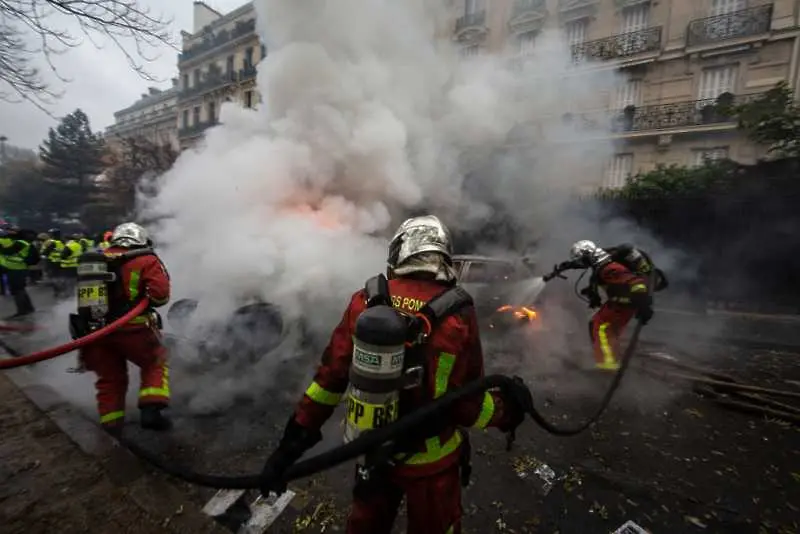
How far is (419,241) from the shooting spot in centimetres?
191

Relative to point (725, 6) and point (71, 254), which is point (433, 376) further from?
point (725, 6)

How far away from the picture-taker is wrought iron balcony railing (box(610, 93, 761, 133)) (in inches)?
497

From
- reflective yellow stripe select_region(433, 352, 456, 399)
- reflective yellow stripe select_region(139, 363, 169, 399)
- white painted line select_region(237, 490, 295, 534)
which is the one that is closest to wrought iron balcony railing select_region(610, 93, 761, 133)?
reflective yellow stripe select_region(433, 352, 456, 399)

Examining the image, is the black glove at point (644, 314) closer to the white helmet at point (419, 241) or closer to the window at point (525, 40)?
the white helmet at point (419, 241)

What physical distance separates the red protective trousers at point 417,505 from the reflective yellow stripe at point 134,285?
2.66 m

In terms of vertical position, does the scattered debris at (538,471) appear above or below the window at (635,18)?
below

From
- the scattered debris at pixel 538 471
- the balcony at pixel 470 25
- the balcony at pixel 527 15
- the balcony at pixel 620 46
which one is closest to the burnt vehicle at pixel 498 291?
the scattered debris at pixel 538 471

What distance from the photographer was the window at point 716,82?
12734 millimetres

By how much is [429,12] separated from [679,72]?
34.9 feet

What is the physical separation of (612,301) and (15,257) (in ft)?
32.3

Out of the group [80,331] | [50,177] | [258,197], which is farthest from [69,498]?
[50,177]

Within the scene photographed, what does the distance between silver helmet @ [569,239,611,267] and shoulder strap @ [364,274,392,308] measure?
430 centimetres

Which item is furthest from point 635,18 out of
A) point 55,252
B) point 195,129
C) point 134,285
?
point 195,129

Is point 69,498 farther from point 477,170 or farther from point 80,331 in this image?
point 477,170
